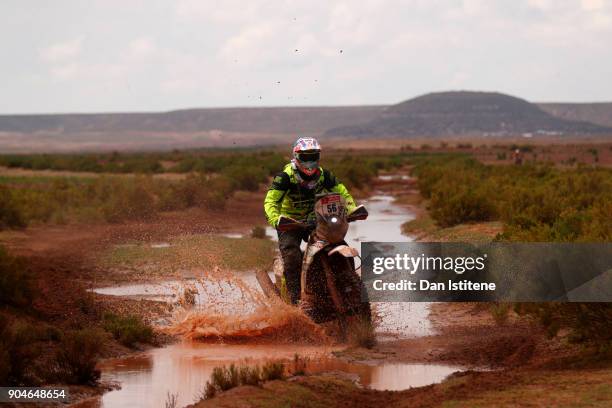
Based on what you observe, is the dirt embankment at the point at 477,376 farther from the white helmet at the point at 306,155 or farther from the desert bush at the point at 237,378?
the white helmet at the point at 306,155

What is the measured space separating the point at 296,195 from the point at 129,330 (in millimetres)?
2560

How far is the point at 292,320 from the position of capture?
12992 millimetres

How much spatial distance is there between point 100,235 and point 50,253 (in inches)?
162

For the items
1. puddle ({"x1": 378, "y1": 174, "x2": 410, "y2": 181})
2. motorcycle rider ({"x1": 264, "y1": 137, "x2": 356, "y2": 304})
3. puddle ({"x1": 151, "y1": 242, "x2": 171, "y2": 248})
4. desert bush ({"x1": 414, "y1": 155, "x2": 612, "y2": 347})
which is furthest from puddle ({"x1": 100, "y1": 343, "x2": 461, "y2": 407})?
puddle ({"x1": 378, "y1": 174, "x2": 410, "y2": 181})

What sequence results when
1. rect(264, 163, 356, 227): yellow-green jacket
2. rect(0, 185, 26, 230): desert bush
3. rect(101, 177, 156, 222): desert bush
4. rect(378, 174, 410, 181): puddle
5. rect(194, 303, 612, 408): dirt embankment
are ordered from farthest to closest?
rect(378, 174, 410, 181): puddle
rect(101, 177, 156, 222): desert bush
rect(0, 185, 26, 230): desert bush
rect(264, 163, 356, 227): yellow-green jacket
rect(194, 303, 612, 408): dirt embankment

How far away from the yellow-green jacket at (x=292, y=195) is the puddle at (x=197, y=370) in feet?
5.12

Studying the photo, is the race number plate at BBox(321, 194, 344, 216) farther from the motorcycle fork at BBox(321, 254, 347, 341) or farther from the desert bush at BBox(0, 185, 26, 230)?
the desert bush at BBox(0, 185, 26, 230)

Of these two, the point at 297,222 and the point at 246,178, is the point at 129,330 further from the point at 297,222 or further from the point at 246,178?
the point at 246,178

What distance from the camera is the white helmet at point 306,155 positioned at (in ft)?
40.6

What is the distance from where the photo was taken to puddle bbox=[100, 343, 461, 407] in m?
Answer: 10.5

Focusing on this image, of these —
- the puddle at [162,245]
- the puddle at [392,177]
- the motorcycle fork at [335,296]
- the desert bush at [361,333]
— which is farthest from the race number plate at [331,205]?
the puddle at [392,177]

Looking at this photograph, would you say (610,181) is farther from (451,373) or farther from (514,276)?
(451,373)

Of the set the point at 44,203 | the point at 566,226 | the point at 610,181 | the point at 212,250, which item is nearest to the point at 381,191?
the point at 610,181

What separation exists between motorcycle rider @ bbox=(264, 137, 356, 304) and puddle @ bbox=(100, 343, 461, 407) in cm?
92
